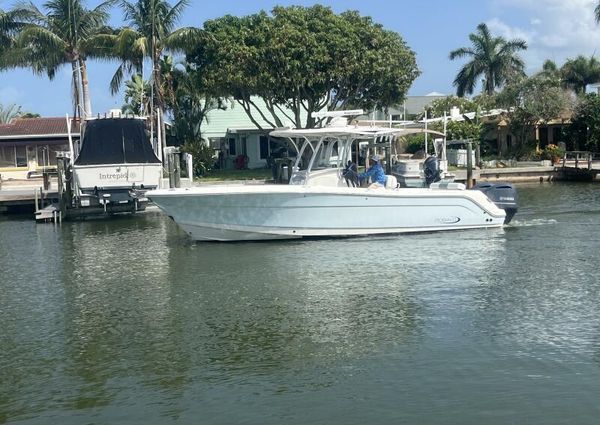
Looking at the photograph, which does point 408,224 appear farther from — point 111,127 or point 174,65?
point 174,65

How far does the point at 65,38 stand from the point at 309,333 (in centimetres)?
3336

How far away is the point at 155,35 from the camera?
125ft

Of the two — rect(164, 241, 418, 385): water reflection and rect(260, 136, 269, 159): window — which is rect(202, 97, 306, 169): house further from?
rect(164, 241, 418, 385): water reflection

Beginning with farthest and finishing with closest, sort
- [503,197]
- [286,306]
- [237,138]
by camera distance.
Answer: [237,138] → [503,197] → [286,306]

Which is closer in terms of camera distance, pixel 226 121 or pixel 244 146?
pixel 244 146

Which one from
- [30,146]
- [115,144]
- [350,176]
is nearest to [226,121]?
[30,146]

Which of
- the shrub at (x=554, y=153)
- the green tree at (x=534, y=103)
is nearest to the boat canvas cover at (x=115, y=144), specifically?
the shrub at (x=554, y=153)

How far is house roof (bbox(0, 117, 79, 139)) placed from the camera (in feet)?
154

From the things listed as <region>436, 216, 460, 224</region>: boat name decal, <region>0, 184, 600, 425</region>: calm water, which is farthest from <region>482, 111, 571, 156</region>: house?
<region>0, 184, 600, 425</region>: calm water

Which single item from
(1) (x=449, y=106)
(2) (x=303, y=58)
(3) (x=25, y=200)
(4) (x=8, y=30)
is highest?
(4) (x=8, y=30)

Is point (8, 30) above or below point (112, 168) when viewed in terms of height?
above

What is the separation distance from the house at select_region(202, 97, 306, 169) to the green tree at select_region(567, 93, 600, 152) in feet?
→ 50.3

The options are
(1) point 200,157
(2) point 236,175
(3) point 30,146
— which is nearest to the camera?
(2) point 236,175

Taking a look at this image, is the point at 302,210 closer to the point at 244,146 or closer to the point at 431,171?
the point at 431,171
